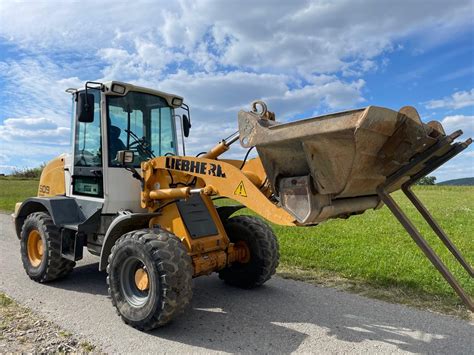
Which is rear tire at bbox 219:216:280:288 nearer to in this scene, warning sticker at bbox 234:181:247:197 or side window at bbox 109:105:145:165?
warning sticker at bbox 234:181:247:197

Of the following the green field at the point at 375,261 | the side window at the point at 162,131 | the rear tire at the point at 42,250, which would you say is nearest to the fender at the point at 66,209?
the rear tire at the point at 42,250

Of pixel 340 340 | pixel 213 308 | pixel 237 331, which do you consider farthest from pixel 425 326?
pixel 213 308

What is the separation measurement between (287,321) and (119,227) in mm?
2298

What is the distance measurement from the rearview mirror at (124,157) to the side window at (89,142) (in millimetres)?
568

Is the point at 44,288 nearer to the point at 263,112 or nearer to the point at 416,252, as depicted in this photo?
the point at 263,112

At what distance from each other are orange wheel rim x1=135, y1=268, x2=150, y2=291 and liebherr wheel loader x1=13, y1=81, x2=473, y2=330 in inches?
0.4

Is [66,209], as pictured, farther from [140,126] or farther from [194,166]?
[194,166]

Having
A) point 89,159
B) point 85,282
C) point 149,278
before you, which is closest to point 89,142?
point 89,159

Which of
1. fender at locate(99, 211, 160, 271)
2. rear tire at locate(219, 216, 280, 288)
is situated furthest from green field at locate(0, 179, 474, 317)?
fender at locate(99, 211, 160, 271)

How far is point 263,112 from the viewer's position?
172 inches

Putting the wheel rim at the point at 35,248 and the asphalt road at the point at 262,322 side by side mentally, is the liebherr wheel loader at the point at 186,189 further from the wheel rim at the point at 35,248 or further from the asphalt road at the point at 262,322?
the asphalt road at the point at 262,322

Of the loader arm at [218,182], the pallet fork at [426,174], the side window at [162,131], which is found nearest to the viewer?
the pallet fork at [426,174]

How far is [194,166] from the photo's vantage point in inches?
199

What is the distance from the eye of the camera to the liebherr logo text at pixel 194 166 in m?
4.82
